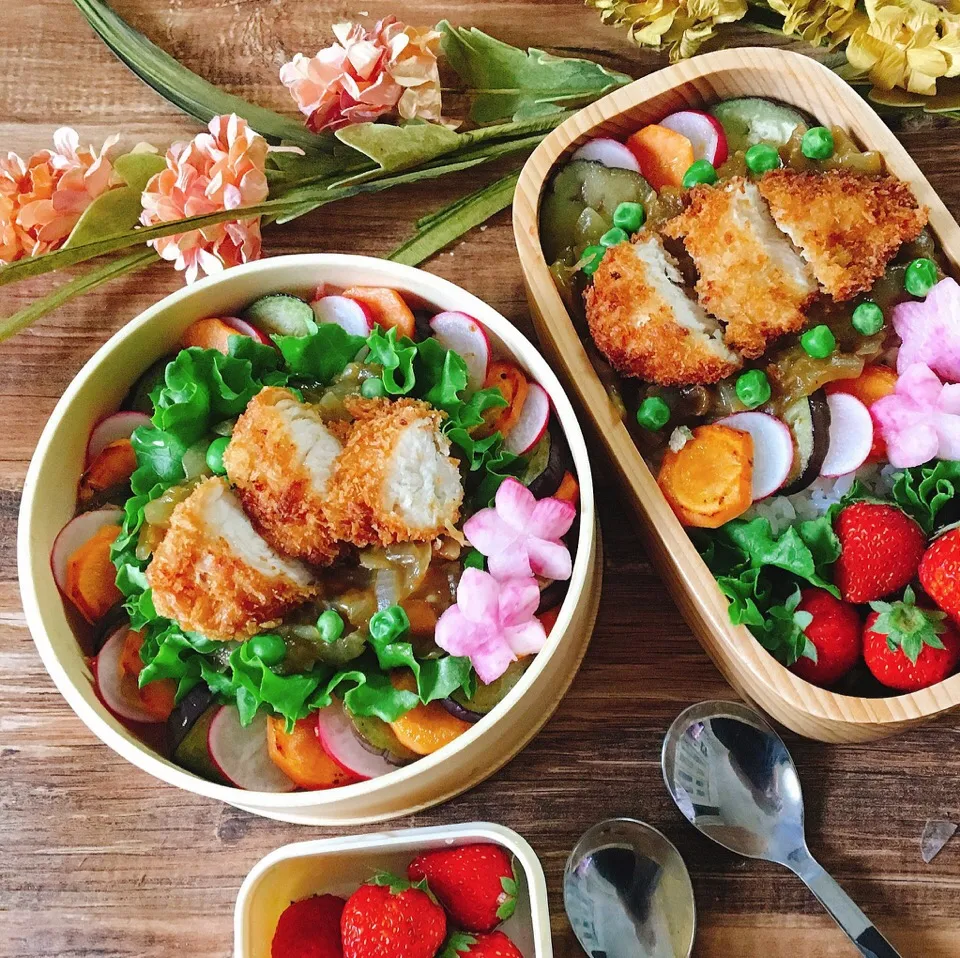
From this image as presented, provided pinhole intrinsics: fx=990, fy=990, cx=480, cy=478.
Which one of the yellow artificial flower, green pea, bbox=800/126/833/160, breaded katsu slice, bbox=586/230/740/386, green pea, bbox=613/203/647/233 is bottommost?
breaded katsu slice, bbox=586/230/740/386

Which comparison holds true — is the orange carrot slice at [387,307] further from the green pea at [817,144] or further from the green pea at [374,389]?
the green pea at [817,144]

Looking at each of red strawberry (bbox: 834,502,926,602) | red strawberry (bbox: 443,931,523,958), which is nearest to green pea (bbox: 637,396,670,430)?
red strawberry (bbox: 834,502,926,602)

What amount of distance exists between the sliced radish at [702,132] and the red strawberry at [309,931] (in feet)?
5.09

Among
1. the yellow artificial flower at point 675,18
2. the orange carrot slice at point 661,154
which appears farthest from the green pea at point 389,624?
the yellow artificial flower at point 675,18

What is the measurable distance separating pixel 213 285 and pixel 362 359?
0.30m

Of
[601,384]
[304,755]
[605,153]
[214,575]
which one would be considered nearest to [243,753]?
[304,755]

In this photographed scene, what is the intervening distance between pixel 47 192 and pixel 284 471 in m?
0.87

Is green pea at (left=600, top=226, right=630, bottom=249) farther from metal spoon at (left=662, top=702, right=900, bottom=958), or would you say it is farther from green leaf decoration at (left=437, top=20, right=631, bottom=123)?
metal spoon at (left=662, top=702, right=900, bottom=958)

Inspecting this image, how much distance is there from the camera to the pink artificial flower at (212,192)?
1920 millimetres

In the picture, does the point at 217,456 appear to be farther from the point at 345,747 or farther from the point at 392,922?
the point at 392,922

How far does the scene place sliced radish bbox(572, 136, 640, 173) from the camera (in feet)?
6.15

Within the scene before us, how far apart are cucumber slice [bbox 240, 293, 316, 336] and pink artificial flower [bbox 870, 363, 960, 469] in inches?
41.6

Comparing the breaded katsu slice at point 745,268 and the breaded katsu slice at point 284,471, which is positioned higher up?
the breaded katsu slice at point 745,268

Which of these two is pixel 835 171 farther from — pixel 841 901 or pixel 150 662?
pixel 150 662
